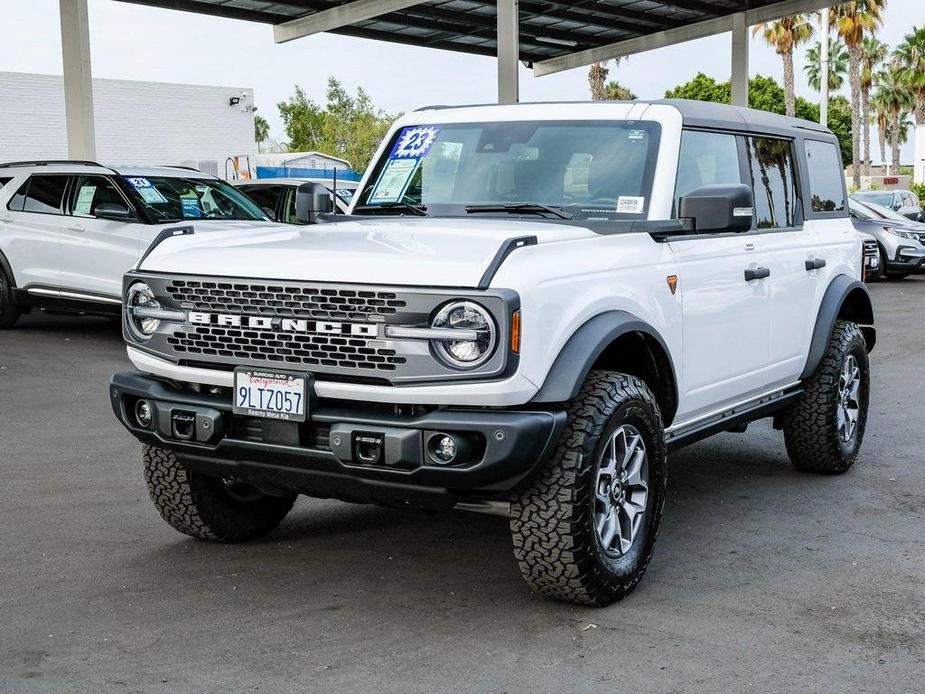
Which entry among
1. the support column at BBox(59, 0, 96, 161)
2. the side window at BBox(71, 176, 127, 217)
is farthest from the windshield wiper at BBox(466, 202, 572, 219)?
the support column at BBox(59, 0, 96, 161)

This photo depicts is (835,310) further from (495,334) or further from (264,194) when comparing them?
(264,194)

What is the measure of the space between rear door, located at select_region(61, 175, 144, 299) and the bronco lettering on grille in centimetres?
781

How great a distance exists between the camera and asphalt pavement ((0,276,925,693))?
391 centimetres

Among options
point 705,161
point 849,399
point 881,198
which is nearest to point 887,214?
point 881,198

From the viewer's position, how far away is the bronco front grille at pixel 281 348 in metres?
4.16

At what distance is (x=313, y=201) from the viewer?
235 inches

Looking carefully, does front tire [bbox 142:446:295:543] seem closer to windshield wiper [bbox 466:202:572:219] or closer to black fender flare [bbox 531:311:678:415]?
windshield wiper [bbox 466:202:572:219]

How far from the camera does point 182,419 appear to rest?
4.48 meters

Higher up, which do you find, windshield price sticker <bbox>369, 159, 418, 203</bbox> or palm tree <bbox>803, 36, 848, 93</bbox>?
palm tree <bbox>803, 36, 848, 93</bbox>

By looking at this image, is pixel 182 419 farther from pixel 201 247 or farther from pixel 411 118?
pixel 411 118

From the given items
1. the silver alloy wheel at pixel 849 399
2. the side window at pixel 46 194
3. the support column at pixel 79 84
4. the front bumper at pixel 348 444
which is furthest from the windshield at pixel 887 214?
the front bumper at pixel 348 444

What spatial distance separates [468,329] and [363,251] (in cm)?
56

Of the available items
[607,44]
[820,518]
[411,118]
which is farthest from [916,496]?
[607,44]

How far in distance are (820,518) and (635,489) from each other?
1622 millimetres
